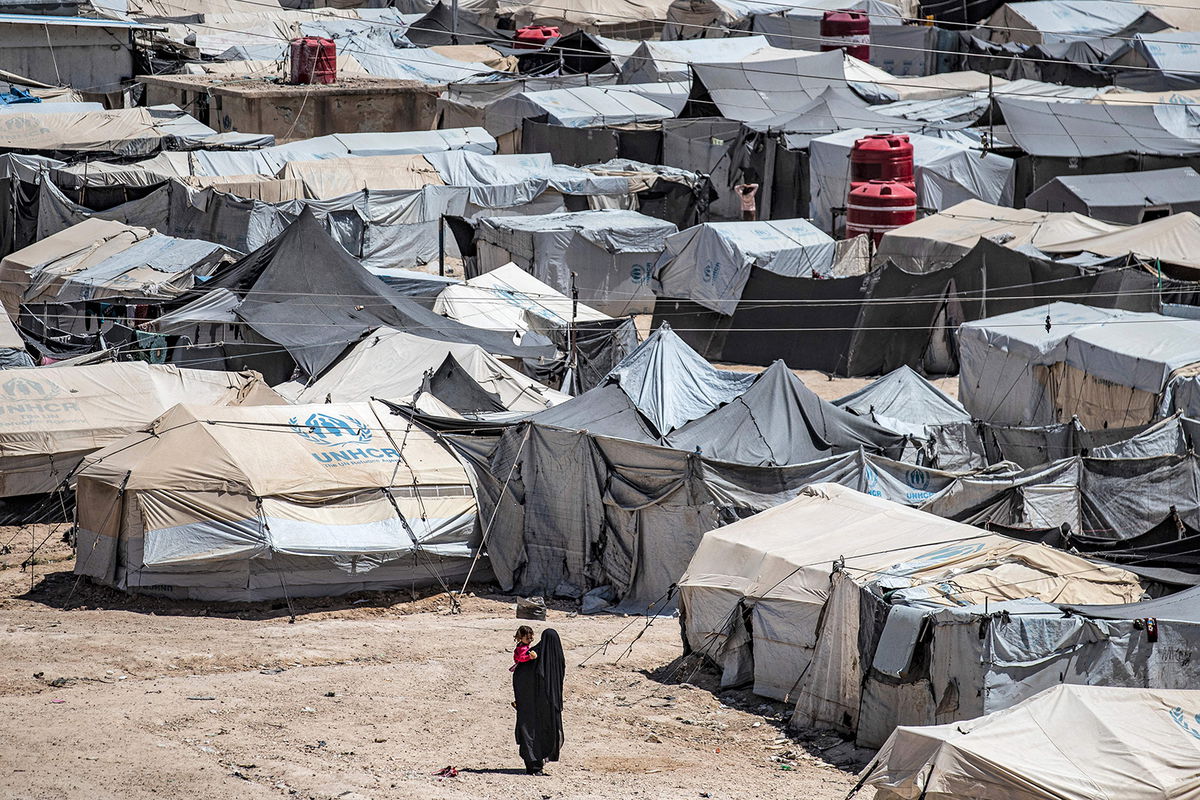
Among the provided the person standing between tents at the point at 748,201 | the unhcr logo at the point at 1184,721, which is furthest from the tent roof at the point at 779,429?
the person standing between tents at the point at 748,201

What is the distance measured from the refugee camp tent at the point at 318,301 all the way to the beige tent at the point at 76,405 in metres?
1.91

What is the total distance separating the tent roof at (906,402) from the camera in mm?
Result: 20484

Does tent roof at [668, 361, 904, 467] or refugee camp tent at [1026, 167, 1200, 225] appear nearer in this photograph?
tent roof at [668, 361, 904, 467]

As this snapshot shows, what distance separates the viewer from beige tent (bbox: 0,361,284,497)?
20.4 metres

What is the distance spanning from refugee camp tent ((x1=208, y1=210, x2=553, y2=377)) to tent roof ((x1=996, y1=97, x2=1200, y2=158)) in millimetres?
15356

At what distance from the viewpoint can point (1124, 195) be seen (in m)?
30.5

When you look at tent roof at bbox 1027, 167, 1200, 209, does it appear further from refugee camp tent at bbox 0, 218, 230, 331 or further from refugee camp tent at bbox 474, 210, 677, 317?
refugee camp tent at bbox 0, 218, 230, 331

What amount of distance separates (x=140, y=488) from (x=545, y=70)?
115 ft

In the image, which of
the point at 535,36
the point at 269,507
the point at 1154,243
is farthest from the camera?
the point at 535,36

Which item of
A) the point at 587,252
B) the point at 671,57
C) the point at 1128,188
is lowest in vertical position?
the point at 587,252

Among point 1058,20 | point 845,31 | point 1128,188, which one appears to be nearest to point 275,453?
point 1128,188

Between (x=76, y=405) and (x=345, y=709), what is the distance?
27.7ft

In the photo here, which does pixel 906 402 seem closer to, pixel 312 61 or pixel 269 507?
pixel 269 507

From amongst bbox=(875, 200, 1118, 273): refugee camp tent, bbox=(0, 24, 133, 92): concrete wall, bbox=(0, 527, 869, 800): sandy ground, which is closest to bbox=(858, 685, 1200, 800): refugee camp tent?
bbox=(0, 527, 869, 800): sandy ground
